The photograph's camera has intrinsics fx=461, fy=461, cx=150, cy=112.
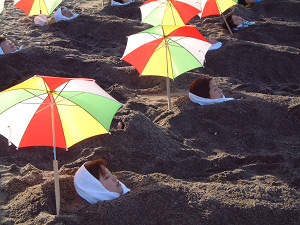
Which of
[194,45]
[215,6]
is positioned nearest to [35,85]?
[194,45]

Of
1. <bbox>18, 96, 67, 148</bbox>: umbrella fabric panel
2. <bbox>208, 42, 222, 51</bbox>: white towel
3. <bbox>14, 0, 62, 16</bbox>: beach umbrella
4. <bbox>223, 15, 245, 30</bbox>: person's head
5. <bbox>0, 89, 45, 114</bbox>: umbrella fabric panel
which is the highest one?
<bbox>14, 0, 62, 16</bbox>: beach umbrella

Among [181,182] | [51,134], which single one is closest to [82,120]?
[51,134]

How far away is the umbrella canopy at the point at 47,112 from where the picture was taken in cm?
436

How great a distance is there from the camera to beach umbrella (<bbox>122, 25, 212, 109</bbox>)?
22.1 ft

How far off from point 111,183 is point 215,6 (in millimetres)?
6002

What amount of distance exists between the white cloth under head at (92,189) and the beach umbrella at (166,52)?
101 inches

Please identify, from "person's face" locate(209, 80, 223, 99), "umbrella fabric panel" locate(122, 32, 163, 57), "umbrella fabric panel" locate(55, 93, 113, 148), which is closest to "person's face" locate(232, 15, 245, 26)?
"person's face" locate(209, 80, 223, 99)

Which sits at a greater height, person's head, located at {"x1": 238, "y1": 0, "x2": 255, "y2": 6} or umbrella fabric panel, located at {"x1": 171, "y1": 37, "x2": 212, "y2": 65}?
person's head, located at {"x1": 238, "y1": 0, "x2": 255, "y2": 6}

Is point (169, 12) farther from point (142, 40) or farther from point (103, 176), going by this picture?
point (103, 176)

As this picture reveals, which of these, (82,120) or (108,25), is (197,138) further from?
(108,25)

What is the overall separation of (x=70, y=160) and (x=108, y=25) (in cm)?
513

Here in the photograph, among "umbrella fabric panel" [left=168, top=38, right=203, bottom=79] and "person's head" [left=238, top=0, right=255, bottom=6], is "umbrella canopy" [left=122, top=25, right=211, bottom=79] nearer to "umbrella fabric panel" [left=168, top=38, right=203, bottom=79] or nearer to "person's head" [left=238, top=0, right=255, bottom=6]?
"umbrella fabric panel" [left=168, top=38, right=203, bottom=79]

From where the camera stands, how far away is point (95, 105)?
4.51 metres

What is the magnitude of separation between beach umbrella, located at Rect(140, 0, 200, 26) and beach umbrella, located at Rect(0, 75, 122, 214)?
4.46 m
